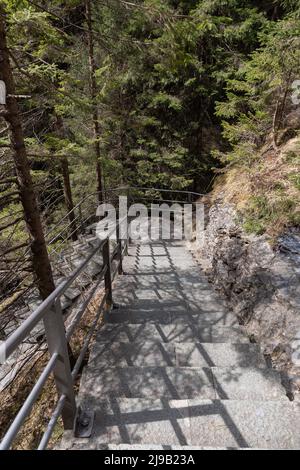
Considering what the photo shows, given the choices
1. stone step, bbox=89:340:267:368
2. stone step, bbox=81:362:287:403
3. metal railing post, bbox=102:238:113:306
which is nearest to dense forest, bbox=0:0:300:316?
metal railing post, bbox=102:238:113:306

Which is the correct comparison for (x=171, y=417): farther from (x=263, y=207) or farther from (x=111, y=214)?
(x=111, y=214)

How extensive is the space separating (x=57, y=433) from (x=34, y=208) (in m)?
2.04

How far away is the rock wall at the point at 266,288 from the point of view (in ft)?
9.94

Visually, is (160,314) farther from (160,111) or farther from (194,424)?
(160,111)

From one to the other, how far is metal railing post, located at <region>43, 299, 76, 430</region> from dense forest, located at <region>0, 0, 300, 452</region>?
1.55 m

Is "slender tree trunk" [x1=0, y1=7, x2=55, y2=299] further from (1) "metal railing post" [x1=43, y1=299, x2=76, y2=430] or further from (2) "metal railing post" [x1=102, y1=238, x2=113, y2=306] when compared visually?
(1) "metal railing post" [x1=43, y1=299, x2=76, y2=430]

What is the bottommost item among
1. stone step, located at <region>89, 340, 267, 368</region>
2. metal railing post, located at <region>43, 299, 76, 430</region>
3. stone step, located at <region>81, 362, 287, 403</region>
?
stone step, located at <region>89, 340, 267, 368</region>

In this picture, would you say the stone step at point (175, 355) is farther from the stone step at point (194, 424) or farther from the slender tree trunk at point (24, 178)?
the slender tree trunk at point (24, 178)

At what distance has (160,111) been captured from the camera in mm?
9797

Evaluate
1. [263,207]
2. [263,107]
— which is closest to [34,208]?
[263,207]

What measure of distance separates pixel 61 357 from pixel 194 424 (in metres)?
1.00

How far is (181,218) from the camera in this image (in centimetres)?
1055

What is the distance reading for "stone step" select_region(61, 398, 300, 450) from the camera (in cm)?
185

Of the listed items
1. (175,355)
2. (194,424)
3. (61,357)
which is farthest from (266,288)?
(61,357)
